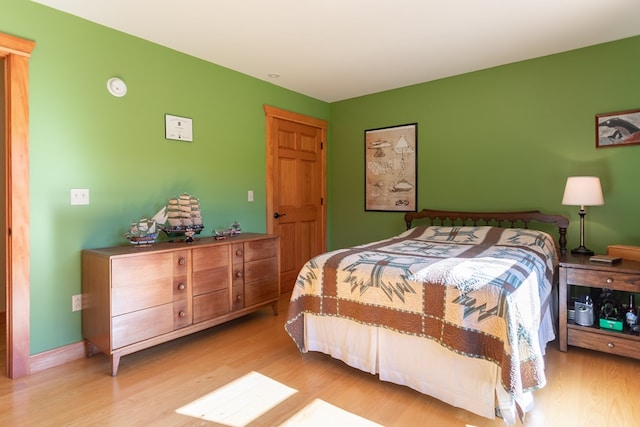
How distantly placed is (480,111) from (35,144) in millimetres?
3650

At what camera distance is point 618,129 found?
9.32 feet

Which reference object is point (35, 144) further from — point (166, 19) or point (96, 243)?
point (166, 19)

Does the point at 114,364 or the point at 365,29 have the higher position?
the point at 365,29

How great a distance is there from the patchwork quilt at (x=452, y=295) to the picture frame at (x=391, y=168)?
131 cm

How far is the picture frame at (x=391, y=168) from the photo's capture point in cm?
395

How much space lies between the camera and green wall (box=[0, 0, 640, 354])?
230 cm

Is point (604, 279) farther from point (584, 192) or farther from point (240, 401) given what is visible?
Result: point (240, 401)

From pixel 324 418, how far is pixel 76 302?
1.86m

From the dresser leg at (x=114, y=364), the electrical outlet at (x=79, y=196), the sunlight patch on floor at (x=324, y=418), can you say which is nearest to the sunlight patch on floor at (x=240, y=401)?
the sunlight patch on floor at (x=324, y=418)

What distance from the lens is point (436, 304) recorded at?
1844 millimetres

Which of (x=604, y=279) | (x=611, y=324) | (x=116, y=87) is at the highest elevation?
(x=116, y=87)

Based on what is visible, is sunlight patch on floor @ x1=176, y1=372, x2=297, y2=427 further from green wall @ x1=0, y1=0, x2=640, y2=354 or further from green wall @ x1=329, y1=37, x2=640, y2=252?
green wall @ x1=329, y1=37, x2=640, y2=252

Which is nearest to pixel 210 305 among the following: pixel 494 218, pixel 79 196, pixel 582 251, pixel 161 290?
pixel 161 290

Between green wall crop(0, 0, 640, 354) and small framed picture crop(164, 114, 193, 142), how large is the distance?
0.05 meters
